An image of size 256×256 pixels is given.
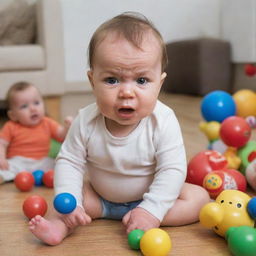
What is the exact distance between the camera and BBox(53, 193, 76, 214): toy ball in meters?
0.82

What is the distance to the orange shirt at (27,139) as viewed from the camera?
1.46 m

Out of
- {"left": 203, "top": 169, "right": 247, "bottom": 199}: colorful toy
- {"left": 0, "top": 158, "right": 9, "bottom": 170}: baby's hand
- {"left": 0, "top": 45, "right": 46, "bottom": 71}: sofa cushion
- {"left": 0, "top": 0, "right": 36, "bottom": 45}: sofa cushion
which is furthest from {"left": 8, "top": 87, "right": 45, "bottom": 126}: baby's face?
{"left": 0, "top": 0, "right": 36, "bottom": 45}: sofa cushion

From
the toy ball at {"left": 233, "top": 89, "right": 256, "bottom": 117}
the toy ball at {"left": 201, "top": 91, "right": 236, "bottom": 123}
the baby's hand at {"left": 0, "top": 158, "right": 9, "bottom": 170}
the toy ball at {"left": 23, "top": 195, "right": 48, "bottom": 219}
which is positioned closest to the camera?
the toy ball at {"left": 23, "top": 195, "right": 48, "bottom": 219}

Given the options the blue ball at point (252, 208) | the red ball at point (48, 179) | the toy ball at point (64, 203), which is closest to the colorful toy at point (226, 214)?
the blue ball at point (252, 208)

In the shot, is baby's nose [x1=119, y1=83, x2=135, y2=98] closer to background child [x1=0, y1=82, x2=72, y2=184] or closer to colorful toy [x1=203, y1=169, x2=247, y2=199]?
colorful toy [x1=203, y1=169, x2=247, y2=199]

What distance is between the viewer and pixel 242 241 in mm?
733

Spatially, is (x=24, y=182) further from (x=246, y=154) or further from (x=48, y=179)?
(x=246, y=154)

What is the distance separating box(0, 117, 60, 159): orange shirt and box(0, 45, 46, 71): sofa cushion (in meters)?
0.89

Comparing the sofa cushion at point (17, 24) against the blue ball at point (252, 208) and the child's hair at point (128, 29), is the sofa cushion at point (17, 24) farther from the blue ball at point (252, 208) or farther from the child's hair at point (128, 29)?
the blue ball at point (252, 208)

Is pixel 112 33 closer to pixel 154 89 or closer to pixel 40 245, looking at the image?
pixel 154 89

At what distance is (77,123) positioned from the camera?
0.95m

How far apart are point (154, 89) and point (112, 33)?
127 millimetres

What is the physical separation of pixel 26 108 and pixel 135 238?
0.79m

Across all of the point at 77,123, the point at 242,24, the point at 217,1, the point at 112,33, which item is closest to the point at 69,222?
the point at 77,123
